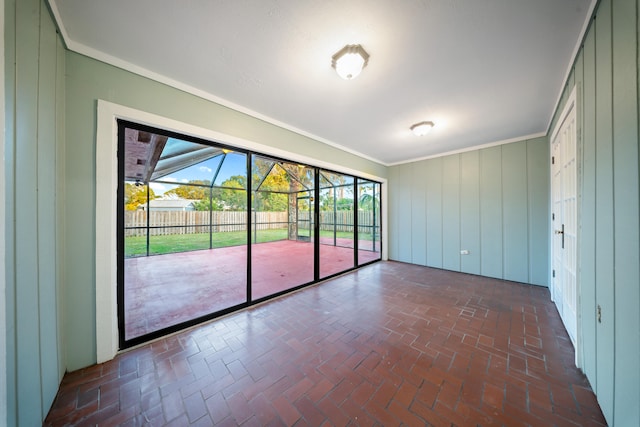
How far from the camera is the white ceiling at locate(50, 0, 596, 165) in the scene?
128cm

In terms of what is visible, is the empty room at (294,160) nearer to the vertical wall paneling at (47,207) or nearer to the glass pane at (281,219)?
the vertical wall paneling at (47,207)

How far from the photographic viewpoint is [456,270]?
13.2 feet

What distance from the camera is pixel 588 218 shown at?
4.60 feet

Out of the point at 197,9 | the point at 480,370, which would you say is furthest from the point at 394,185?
the point at 197,9

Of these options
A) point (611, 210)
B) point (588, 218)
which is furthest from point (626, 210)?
point (588, 218)

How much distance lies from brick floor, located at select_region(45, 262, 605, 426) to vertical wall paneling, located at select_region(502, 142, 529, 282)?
108 cm

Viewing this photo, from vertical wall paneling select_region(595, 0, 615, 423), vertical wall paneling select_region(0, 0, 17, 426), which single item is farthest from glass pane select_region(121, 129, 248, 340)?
vertical wall paneling select_region(595, 0, 615, 423)

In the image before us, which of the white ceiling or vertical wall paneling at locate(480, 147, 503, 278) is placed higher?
the white ceiling

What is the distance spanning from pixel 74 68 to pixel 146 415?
2429 millimetres

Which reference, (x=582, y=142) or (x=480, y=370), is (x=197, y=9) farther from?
(x=480, y=370)

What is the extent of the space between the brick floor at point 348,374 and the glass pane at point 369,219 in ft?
8.67

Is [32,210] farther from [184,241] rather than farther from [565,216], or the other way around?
[184,241]

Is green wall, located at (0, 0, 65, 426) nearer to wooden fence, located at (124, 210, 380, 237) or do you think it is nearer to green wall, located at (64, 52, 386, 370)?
green wall, located at (64, 52, 386, 370)

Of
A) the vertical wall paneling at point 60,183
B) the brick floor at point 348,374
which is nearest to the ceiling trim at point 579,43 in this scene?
the brick floor at point 348,374
